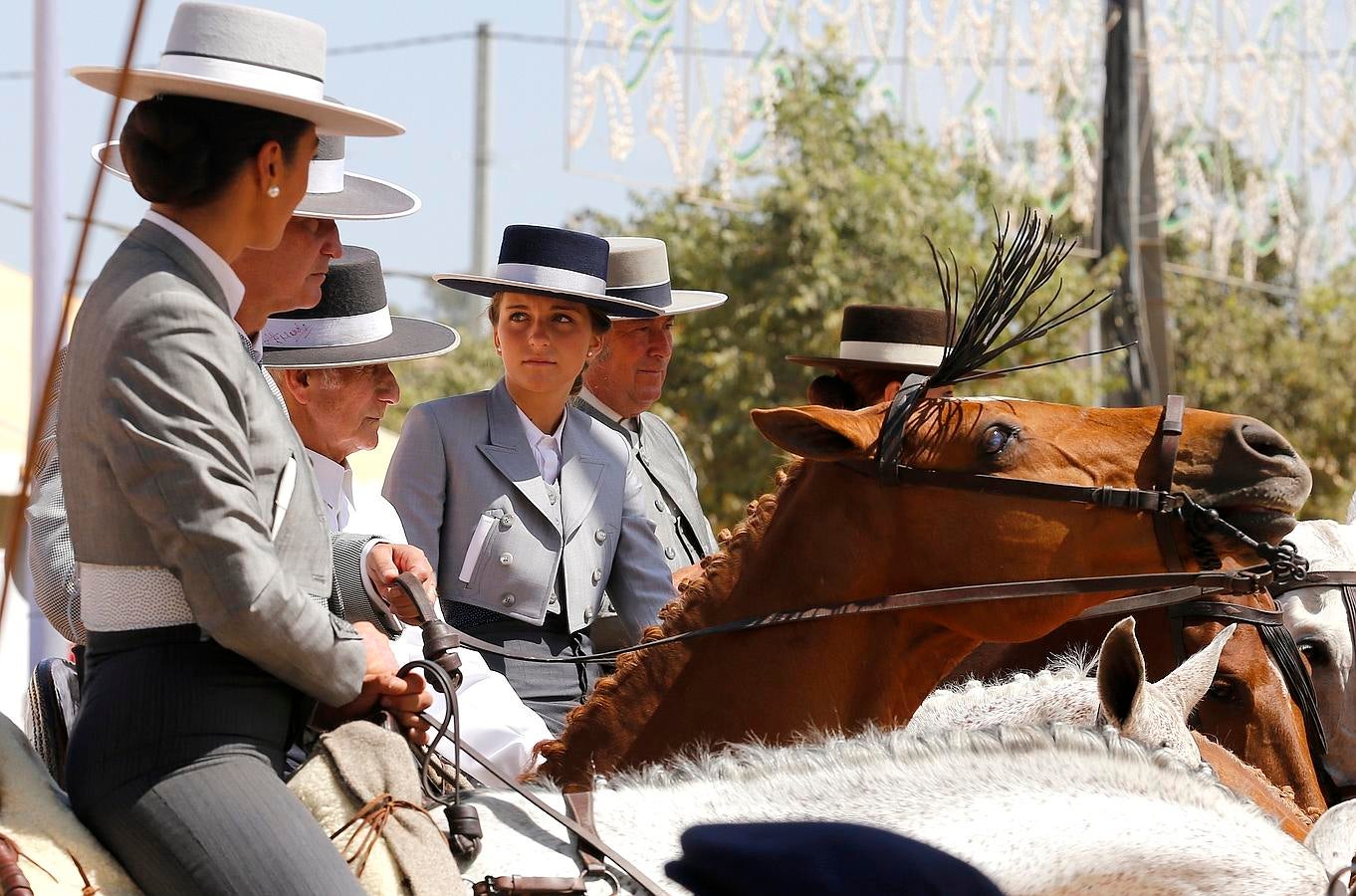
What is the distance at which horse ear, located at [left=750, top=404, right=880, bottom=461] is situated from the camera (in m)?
3.47

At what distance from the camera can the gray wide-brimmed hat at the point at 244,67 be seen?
2123mm

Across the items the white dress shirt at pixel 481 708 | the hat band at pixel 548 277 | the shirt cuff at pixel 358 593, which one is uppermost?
the hat band at pixel 548 277

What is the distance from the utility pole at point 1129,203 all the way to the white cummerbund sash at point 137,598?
46.1 feet

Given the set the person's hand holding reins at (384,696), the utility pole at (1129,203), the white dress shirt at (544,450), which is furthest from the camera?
the utility pole at (1129,203)

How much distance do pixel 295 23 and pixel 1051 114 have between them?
47.5 feet

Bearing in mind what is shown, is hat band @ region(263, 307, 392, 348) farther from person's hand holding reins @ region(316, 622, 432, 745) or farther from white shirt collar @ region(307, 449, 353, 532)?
person's hand holding reins @ region(316, 622, 432, 745)

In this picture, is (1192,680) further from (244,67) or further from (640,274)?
(640,274)

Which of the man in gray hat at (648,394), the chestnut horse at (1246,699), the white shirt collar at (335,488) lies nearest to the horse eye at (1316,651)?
the chestnut horse at (1246,699)

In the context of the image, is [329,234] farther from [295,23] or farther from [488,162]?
[488,162]

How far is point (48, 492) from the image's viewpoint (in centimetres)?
247

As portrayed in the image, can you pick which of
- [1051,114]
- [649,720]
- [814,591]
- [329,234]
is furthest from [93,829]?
[1051,114]

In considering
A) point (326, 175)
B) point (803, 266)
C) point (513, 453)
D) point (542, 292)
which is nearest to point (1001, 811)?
point (326, 175)

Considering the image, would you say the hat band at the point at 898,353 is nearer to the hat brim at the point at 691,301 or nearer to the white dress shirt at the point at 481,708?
the hat brim at the point at 691,301

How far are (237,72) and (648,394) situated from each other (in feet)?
10.1
